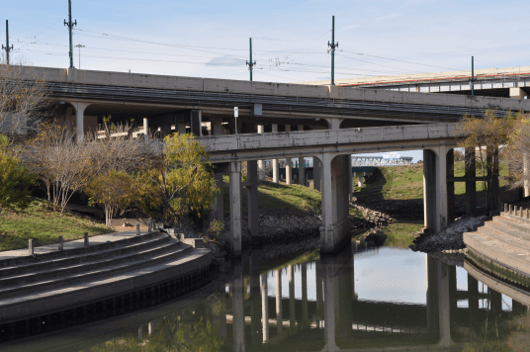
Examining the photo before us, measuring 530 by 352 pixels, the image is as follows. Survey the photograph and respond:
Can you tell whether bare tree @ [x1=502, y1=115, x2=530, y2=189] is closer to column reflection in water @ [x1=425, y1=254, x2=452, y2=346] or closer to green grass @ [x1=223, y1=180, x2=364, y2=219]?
column reflection in water @ [x1=425, y1=254, x2=452, y2=346]

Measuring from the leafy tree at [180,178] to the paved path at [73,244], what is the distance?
4.21 m

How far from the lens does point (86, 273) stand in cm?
2736

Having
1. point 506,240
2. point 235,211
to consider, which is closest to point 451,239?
point 506,240

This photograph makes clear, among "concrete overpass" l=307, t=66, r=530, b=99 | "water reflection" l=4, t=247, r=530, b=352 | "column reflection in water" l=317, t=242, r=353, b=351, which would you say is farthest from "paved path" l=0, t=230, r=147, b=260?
"concrete overpass" l=307, t=66, r=530, b=99

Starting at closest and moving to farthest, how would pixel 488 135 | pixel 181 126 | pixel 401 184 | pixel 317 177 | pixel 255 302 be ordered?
pixel 255 302 < pixel 488 135 < pixel 181 126 < pixel 317 177 < pixel 401 184

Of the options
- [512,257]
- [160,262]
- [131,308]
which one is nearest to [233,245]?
[160,262]

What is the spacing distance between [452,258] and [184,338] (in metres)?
23.2

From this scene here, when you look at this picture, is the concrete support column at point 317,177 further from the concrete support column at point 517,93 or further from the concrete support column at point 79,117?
the concrete support column at point 79,117

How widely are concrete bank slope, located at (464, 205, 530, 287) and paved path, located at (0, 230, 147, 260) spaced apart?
67.6 feet

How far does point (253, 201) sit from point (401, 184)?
138 feet

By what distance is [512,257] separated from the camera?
3209 centimetres

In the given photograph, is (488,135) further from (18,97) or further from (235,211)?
(18,97)

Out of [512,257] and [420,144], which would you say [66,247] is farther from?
[420,144]

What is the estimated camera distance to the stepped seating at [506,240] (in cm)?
3222
